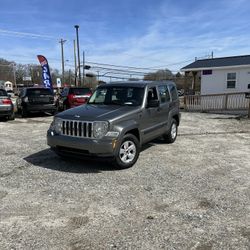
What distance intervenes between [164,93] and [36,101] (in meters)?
8.59

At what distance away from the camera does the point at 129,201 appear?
15.3 ft

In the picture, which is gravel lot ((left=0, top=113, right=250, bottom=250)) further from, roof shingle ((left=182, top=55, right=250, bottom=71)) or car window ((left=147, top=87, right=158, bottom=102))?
roof shingle ((left=182, top=55, right=250, bottom=71))

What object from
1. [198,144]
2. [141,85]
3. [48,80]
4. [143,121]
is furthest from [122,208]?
[48,80]

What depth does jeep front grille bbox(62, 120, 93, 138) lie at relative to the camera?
5.96m

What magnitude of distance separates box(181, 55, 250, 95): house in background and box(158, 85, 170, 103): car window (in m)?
12.5

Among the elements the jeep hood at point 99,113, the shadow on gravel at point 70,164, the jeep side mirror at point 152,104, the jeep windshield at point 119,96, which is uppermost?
the jeep windshield at point 119,96

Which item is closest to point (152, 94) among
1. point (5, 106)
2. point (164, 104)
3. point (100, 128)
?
point (164, 104)

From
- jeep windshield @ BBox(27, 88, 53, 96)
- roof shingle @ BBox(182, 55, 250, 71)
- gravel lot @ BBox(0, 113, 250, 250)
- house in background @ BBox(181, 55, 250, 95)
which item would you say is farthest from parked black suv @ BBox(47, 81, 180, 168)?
roof shingle @ BBox(182, 55, 250, 71)

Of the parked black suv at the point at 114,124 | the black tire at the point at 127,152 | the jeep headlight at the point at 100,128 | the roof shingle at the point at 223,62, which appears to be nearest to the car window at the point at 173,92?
the parked black suv at the point at 114,124

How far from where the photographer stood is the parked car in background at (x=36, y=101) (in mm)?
14914

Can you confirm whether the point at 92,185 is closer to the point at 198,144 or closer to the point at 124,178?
the point at 124,178

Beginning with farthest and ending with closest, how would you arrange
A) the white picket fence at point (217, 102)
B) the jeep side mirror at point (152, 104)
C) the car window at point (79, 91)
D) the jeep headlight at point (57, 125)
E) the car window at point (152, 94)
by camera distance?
the white picket fence at point (217, 102) → the car window at point (79, 91) → the car window at point (152, 94) → the jeep side mirror at point (152, 104) → the jeep headlight at point (57, 125)

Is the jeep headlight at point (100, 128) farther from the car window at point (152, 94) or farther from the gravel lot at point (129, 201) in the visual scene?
the car window at point (152, 94)

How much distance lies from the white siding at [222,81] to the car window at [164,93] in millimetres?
12955
